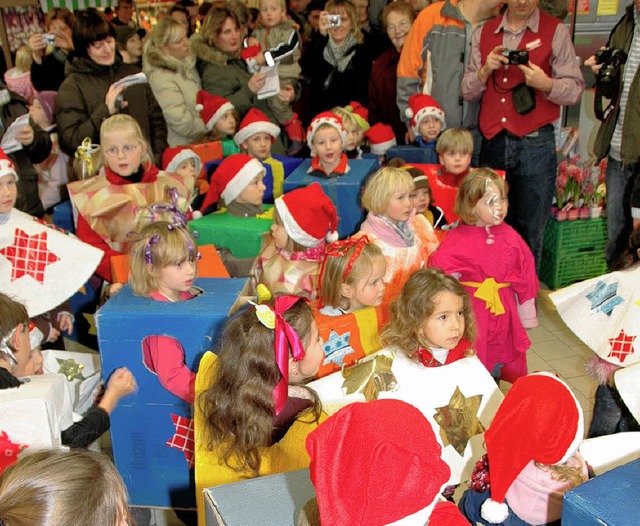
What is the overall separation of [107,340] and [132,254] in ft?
1.24

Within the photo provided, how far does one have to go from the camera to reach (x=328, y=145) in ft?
13.6

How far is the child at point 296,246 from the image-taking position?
3.36 meters

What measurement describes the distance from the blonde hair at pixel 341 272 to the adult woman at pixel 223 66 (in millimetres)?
2339

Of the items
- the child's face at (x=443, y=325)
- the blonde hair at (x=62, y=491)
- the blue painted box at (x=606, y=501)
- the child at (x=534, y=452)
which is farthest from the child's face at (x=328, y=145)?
the blue painted box at (x=606, y=501)

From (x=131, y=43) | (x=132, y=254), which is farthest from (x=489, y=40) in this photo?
(x=131, y=43)

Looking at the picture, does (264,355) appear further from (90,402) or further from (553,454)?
(90,402)

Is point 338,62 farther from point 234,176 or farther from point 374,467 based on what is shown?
point 374,467

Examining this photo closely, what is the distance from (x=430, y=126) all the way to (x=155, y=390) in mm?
2802

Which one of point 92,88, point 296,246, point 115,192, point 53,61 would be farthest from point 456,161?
point 53,61

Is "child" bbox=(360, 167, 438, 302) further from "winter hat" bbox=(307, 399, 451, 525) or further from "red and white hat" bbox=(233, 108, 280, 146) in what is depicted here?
"winter hat" bbox=(307, 399, 451, 525)

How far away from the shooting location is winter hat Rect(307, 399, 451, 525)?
4.23 feet

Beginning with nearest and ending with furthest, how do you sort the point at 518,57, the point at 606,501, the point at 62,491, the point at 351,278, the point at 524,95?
the point at 606,501, the point at 62,491, the point at 351,278, the point at 518,57, the point at 524,95

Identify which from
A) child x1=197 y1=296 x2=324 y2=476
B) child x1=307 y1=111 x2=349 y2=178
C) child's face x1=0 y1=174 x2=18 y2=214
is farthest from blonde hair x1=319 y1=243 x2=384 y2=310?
child's face x1=0 y1=174 x2=18 y2=214

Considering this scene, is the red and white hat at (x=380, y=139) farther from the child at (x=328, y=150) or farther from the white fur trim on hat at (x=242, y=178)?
the white fur trim on hat at (x=242, y=178)
